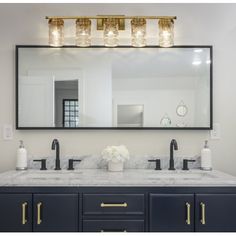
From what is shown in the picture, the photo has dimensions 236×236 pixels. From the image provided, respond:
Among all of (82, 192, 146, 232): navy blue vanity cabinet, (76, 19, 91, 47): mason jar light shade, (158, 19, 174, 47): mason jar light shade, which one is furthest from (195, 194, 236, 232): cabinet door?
(76, 19, 91, 47): mason jar light shade

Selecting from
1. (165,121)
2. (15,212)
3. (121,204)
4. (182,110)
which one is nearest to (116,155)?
(121,204)

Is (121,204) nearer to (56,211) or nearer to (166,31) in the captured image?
(56,211)

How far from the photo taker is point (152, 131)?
2604mm

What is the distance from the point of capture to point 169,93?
2.59 meters

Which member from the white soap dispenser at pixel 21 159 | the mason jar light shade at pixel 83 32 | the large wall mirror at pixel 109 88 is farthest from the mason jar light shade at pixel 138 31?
the white soap dispenser at pixel 21 159

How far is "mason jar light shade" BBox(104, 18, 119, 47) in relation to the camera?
242 centimetres

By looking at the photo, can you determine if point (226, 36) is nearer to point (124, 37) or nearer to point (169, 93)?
point (169, 93)

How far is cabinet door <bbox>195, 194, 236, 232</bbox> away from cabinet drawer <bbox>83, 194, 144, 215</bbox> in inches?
15.6

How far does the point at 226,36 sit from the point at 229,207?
1434 millimetres

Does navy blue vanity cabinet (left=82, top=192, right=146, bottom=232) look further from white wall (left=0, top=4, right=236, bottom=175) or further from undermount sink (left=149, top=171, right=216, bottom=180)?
white wall (left=0, top=4, right=236, bottom=175)

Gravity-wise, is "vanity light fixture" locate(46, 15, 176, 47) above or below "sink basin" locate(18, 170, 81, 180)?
above

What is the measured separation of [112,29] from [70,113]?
76 cm

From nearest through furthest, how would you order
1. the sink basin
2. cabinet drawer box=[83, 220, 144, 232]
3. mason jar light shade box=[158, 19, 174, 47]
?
cabinet drawer box=[83, 220, 144, 232] < the sink basin < mason jar light shade box=[158, 19, 174, 47]

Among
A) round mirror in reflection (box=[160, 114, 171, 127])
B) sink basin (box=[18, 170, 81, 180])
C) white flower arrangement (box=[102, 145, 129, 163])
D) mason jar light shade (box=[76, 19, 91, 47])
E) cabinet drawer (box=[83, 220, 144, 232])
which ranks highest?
mason jar light shade (box=[76, 19, 91, 47])
